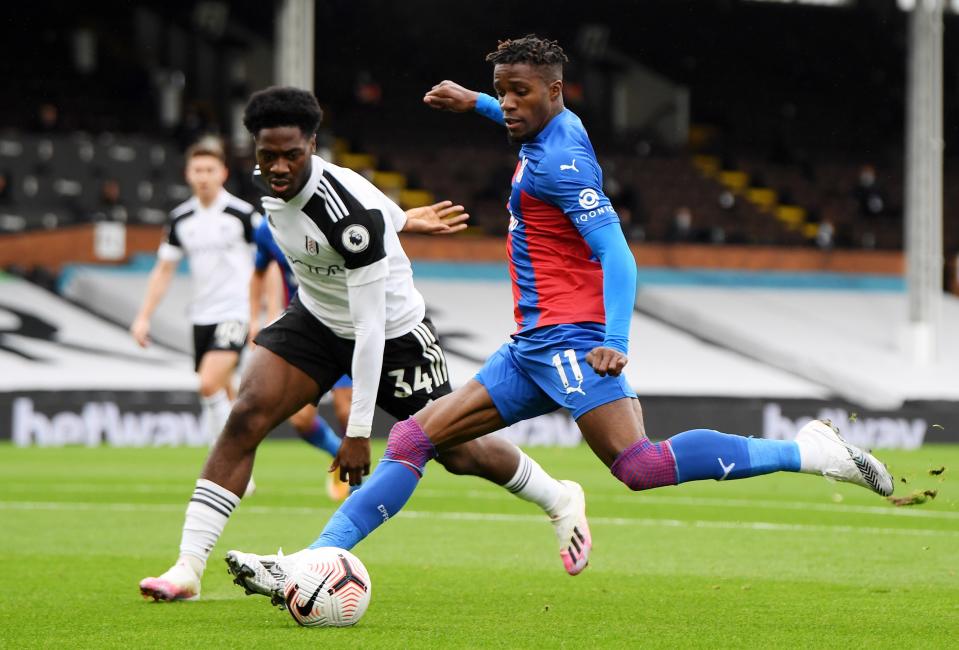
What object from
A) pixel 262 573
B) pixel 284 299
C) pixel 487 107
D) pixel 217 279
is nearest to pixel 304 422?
pixel 284 299

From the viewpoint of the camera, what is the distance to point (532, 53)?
19.9 feet

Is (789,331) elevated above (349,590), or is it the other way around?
(349,590)

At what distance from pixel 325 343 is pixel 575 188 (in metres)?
1.40

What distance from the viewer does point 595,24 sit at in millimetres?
35219

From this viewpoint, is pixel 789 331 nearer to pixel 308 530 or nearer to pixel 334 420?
pixel 334 420

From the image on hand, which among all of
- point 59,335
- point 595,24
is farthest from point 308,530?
point 595,24

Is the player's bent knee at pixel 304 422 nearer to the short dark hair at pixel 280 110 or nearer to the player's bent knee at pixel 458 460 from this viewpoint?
the player's bent knee at pixel 458 460

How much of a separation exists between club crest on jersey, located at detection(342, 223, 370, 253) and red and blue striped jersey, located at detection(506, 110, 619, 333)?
1.98 ft

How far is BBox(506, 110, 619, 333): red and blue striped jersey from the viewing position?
235 inches

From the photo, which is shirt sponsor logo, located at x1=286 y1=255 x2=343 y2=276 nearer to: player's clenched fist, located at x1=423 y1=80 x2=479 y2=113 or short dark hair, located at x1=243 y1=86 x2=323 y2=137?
short dark hair, located at x1=243 y1=86 x2=323 y2=137

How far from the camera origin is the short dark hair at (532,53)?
6066 millimetres

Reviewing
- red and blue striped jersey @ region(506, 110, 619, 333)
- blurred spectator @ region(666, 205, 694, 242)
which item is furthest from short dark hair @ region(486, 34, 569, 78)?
blurred spectator @ region(666, 205, 694, 242)

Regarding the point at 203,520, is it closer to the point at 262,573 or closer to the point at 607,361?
the point at 262,573

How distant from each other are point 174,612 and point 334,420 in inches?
502
